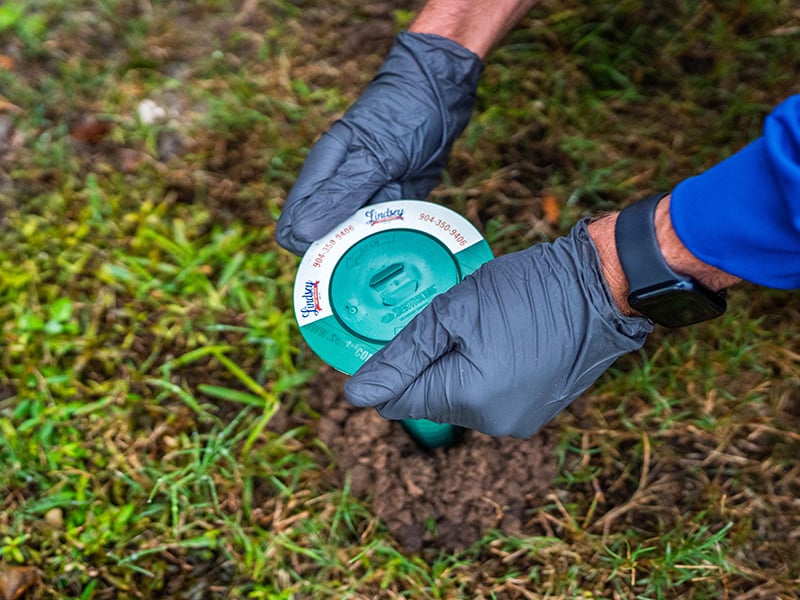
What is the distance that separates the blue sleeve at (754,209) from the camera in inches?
50.5

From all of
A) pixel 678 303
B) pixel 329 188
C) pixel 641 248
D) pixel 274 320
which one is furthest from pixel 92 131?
pixel 678 303

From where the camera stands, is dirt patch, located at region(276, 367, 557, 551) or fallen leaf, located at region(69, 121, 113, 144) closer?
dirt patch, located at region(276, 367, 557, 551)

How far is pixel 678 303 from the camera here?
151 cm

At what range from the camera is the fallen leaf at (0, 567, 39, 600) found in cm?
192

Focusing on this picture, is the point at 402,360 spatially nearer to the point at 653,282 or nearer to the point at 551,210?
the point at 653,282

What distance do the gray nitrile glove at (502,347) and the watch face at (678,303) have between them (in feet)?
0.20

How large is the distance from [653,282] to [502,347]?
1.21ft

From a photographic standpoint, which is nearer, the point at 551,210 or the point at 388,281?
the point at 388,281

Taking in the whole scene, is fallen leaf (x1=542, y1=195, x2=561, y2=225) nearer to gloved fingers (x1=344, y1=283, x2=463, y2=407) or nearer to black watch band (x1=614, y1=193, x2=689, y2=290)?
black watch band (x1=614, y1=193, x2=689, y2=290)

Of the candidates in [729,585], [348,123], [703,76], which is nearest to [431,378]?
[348,123]

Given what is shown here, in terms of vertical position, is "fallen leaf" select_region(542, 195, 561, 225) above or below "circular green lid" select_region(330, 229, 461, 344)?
below

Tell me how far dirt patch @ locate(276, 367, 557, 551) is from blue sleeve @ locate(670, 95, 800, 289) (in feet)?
2.77

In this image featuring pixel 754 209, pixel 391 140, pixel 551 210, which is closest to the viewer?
pixel 754 209

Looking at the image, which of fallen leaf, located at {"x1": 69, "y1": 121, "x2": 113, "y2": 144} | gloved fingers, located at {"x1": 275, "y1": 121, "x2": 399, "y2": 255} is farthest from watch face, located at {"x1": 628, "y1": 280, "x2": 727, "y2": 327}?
fallen leaf, located at {"x1": 69, "y1": 121, "x2": 113, "y2": 144}
